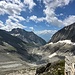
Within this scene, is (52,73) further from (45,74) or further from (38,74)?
(38,74)

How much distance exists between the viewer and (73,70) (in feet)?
181

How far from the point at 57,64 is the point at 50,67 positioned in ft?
12.1

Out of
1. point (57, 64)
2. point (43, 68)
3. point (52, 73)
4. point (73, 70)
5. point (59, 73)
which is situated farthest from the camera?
point (43, 68)

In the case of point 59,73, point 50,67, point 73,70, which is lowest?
point 73,70

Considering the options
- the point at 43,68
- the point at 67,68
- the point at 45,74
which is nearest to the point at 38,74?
the point at 43,68

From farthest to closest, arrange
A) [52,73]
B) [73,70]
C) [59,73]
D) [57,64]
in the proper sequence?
[57,64], [52,73], [59,73], [73,70]

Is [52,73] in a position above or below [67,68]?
above

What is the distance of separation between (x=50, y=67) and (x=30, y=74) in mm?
106532

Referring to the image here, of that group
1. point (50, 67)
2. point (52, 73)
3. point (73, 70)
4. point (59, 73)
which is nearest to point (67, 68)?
point (73, 70)

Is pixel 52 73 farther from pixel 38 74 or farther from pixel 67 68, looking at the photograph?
pixel 67 68

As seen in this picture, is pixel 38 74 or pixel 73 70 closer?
pixel 73 70

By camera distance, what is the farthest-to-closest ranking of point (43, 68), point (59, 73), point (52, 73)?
1. point (43, 68)
2. point (52, 73)
3. point (59, 73)

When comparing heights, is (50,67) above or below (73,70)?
above

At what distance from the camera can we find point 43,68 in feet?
307
